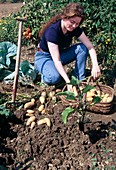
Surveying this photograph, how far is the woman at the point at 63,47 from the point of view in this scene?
11.6 feet

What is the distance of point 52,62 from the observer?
4066 millimetres

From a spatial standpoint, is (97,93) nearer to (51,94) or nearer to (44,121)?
(51,94)

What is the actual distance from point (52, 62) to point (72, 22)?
2.23ft

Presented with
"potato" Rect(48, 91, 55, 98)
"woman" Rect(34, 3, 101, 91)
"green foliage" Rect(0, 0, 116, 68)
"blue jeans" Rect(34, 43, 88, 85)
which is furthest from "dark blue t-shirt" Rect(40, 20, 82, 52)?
"green foliage" Rect(0, 0, 116, 68)

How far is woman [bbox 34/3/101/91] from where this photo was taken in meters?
3.54

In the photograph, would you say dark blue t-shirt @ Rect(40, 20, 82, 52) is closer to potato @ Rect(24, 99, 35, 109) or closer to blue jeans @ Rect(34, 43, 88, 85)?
blue jeans @ Rect(34, 43, 88, 85)

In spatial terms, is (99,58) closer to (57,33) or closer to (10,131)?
(57,33)

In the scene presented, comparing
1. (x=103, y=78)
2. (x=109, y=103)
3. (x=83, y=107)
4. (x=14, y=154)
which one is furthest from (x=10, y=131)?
(x=103, y=78)

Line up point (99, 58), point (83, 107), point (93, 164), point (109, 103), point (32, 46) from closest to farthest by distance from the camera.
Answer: point (93, 164)
point (83, 107)
point (109, 103)
point (99, 58)
point (32, 46)

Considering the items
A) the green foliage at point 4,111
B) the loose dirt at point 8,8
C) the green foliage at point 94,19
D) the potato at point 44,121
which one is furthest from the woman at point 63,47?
the loose dirt at point 8,8

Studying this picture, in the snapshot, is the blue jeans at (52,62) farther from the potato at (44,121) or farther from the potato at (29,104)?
the potato at (44,121)

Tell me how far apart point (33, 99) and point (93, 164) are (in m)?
1.04

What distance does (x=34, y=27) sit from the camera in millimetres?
4883

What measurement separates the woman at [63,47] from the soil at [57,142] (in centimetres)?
41
